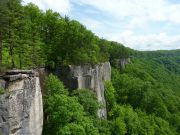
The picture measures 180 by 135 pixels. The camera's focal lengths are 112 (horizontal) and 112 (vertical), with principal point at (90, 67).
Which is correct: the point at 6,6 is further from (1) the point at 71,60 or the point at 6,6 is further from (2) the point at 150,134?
(2) the point at 150,134

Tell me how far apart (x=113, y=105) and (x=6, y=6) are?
23581mm

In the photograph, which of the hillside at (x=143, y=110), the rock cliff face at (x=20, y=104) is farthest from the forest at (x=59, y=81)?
the rock cliff face at (x=20, y=104)

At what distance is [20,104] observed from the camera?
319 inches

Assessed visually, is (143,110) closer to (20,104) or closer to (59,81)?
(59,81)

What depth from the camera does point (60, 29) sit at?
18.6 meters

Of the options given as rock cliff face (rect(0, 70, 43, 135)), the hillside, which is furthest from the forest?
rock cliff face (rect(0, 70, 43, 135))

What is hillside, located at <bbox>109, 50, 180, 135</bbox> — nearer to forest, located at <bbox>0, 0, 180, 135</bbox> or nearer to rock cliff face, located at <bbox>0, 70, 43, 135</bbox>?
forest, located at <bbox>0, 0, 180, 135</bbox>

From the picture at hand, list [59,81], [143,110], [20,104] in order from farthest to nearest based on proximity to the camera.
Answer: [143,110], [59,81], [20,104]

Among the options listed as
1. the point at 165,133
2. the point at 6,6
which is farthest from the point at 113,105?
the point at 6,6

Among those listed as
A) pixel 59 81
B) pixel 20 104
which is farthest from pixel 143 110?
pixel 20 104

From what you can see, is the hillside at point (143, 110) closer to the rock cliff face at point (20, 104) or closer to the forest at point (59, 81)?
the forest at point (59, 81)

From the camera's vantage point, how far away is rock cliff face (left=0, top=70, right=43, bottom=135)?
287 inches

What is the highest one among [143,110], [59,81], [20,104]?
[59,81]

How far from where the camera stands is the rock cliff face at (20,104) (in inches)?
287
